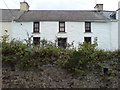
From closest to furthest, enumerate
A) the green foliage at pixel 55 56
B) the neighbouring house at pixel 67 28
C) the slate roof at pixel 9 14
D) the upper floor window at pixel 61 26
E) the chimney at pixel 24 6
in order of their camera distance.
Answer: the green foliage at pixel 55 56
the neighbouring house at pixel 67 28
the upper floor window at pixel 61 26
the slate roof at pixel 9 14
the chimney at pixel 24 6

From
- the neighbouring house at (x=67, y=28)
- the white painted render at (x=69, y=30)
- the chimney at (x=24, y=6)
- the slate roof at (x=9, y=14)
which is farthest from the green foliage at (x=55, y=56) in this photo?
the chimney at (x=24, y=6)

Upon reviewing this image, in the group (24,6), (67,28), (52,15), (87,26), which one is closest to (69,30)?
(67,28)

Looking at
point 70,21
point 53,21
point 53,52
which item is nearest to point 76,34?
point 70,21

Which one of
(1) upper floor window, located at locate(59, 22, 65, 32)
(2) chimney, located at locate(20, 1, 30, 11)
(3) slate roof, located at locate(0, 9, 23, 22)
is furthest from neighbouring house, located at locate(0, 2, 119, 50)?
(2) chimney, located at locate(20, 1, 30, 11)

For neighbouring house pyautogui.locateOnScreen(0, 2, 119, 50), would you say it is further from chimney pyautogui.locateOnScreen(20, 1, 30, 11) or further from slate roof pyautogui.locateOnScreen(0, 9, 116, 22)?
chimney pyautogui.locateOnScreen(20, 1, 30, 11)

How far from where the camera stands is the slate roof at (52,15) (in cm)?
1978

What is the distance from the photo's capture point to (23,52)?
7.57 m

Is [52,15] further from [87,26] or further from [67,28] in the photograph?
[87,26]

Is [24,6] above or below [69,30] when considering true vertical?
above

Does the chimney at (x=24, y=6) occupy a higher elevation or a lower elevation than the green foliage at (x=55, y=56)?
higher

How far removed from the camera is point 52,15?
21000mm

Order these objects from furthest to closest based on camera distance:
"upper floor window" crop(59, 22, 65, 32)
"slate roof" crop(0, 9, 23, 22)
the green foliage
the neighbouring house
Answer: "slate roof" crop(0, 9, 23, 22) < "upper floor window" crop(59, 22, 65, 32) < the neighbouring house < the green foliage

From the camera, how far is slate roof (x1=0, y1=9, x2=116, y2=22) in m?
19.8

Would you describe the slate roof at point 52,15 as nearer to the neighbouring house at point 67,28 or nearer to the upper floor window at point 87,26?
the neighbouring house at point 67,28
